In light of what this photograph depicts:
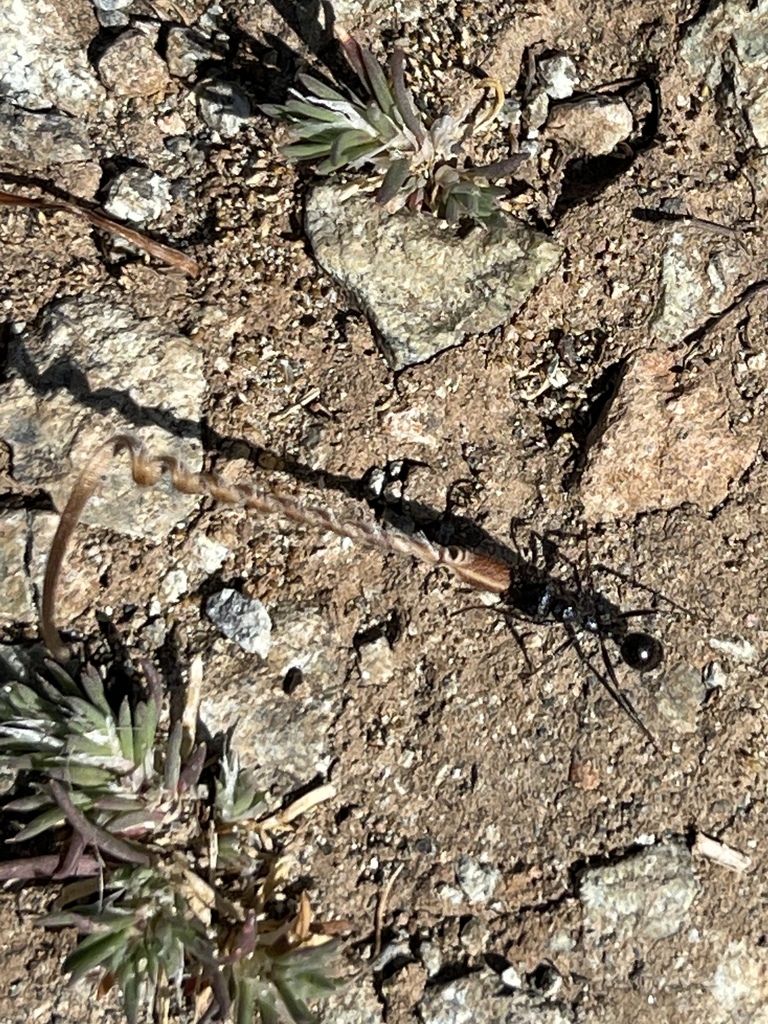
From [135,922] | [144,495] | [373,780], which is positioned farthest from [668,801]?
[144,495]

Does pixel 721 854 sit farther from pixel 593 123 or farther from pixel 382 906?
pixel 593 123

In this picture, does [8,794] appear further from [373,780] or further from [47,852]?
[373,780]

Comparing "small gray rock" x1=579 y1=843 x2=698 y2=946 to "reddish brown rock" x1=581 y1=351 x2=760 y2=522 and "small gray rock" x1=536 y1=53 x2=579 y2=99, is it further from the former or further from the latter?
"small gray rock" x1=536 y1=53 x2=579 y2=99

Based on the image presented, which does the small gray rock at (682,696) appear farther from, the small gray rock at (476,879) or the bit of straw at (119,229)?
the bit of straw at (119,229)

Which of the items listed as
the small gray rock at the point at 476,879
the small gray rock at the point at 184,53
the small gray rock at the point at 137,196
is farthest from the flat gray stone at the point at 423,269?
the small gray rock at the point at 476,879

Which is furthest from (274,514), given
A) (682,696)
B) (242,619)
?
(682,696)

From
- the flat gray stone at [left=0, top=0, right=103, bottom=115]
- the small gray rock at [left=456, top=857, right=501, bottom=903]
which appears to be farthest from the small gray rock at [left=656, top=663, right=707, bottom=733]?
the flat gray stone at [left=0, top=0, right=103, bottom=115]
